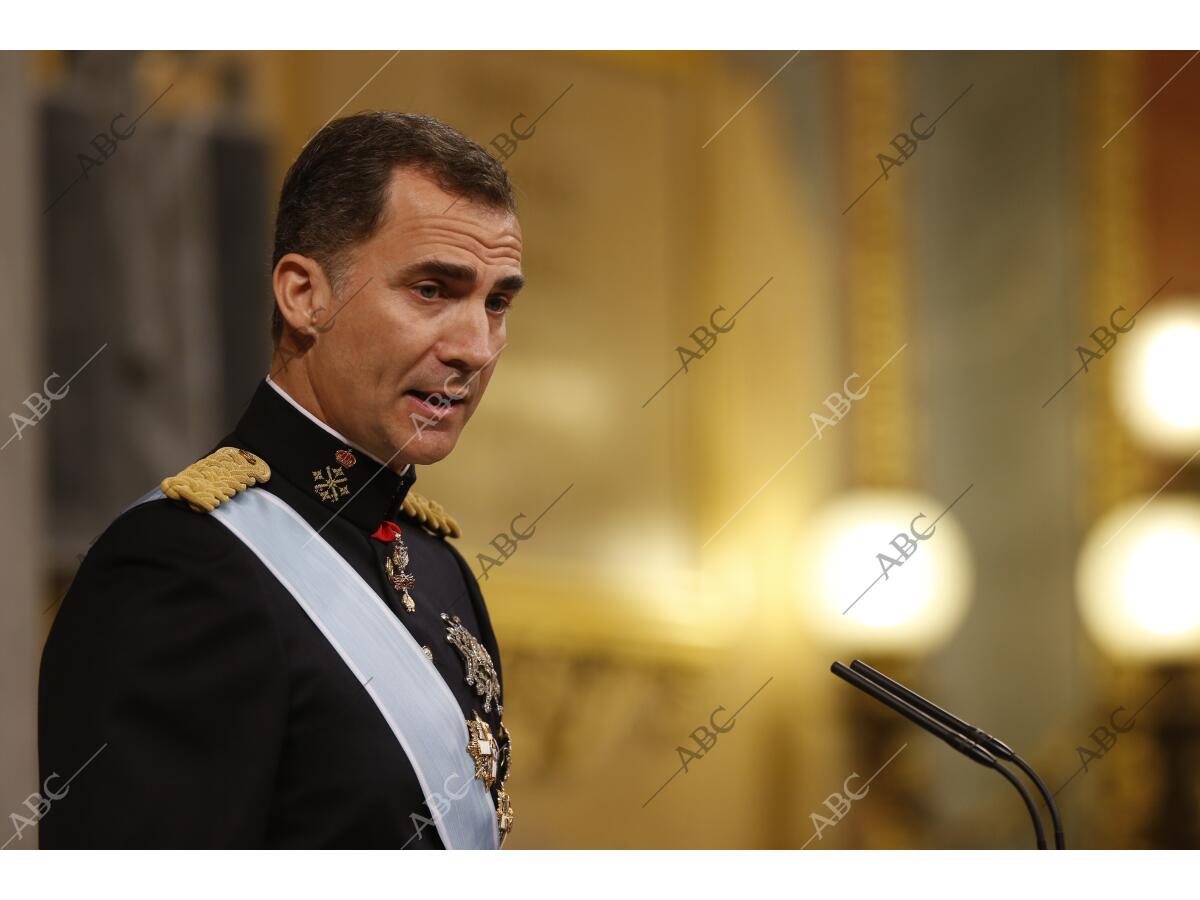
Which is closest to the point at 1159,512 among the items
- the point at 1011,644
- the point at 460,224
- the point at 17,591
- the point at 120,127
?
the point at 1011,644

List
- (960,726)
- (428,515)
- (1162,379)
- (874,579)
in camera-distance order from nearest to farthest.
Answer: (960,726)
(428,515)
(874,579)
(1162,379)

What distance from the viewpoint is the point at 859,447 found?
463cm

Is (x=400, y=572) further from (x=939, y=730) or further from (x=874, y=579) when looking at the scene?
(x=874, y=579)

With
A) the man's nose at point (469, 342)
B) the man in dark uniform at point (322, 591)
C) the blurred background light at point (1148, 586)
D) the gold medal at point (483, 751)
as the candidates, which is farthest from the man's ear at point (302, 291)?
the blurred background light at point (1148, 586)

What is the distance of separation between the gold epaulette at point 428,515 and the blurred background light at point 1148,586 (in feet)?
10.6

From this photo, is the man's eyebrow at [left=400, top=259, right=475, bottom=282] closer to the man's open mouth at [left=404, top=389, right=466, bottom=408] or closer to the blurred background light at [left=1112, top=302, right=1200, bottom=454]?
the man's open mouth at [left=404, top=389, right=466, bottom=408]

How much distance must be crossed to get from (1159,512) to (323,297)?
362 cm

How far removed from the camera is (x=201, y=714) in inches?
44.0

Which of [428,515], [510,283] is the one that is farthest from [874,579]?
[510,283]

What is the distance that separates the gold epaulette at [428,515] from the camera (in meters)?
1.55

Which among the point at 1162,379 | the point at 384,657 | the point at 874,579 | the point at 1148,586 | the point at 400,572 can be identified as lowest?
the point at 384,657

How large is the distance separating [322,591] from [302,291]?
241 mm

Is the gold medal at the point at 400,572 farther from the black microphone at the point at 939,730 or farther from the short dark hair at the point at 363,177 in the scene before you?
the black microphone at the point at 939,730
